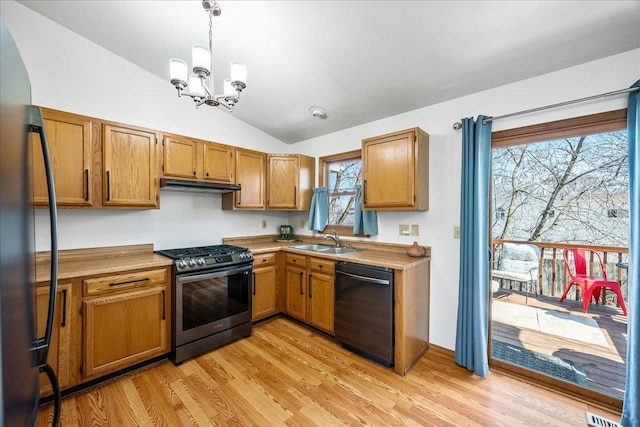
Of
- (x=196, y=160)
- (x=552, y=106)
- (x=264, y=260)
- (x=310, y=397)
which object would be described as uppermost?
(x=552, y=106)

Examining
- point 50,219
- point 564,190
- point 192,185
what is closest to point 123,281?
point 192,185

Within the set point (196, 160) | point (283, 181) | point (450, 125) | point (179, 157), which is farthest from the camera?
point (283, 181)

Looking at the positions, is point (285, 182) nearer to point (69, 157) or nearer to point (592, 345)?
point (69, 157)

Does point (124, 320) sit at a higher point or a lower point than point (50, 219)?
lower

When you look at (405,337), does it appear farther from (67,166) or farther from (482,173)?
(67,166)

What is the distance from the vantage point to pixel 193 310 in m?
2.46

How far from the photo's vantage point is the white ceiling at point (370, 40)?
64.7 inches

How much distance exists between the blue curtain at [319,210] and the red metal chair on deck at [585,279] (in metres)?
2.83

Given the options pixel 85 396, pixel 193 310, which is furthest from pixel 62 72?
pixel 85 396

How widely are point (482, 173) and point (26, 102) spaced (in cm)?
269

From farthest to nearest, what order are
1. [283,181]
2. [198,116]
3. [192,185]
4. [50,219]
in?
[283,181]
[198,116]
[192,185]
[50,219]

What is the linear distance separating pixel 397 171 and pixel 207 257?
208 cm

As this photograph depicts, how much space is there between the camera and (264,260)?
3.14 meters

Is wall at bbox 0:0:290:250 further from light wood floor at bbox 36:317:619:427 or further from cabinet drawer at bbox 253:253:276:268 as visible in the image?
light wood floor at bbox 36:317:619:427
